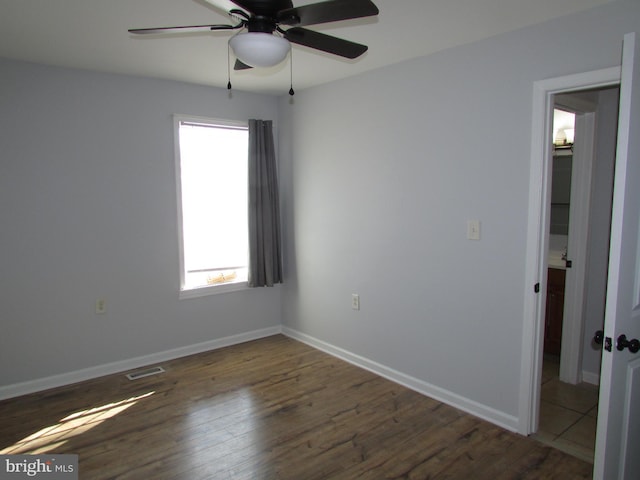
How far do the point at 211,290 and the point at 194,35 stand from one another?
2291 millimetres

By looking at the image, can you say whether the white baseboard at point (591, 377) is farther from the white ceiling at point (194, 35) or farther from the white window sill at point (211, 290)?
the white window sill at point (211, 290)

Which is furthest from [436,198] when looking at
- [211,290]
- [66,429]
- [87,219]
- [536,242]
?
[66,429]

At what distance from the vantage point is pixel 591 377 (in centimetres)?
330

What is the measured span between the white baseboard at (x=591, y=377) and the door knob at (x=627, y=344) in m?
1.94

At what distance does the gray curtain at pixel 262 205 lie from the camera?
4121 millimetres

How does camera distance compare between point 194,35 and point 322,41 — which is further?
point 194,35

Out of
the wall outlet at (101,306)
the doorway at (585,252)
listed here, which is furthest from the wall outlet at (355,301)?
the wall outlet at (101,306)

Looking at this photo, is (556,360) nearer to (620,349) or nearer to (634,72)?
(620,349)

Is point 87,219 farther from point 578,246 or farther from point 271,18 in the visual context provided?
point 578,246

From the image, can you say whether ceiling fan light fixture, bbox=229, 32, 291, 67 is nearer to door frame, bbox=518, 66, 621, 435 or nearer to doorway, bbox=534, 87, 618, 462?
door frame, bbox=518, 66, 621, 435

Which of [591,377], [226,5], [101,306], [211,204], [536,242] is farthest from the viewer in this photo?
[211,204]

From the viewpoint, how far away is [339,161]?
12.1 ft

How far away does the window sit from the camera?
12.7ft

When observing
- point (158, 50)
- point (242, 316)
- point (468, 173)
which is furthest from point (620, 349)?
point (242, 316)
